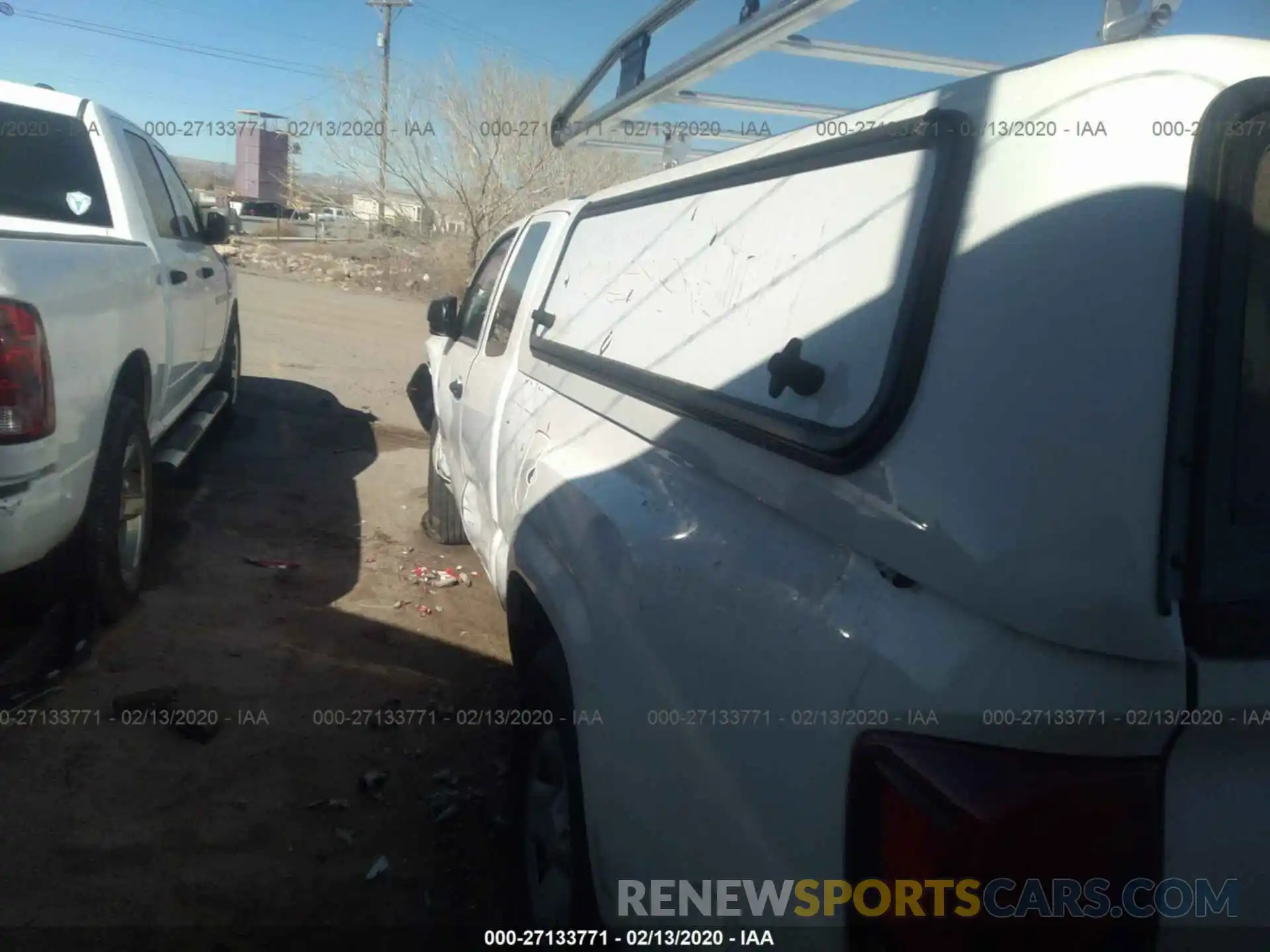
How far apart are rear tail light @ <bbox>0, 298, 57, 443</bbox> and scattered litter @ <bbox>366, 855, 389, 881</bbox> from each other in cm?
169

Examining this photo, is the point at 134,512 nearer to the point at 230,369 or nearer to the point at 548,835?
the point at 548,835

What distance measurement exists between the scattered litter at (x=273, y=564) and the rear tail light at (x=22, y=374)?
1918mm

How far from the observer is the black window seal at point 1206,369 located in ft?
3.92

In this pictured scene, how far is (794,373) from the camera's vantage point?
1.67m

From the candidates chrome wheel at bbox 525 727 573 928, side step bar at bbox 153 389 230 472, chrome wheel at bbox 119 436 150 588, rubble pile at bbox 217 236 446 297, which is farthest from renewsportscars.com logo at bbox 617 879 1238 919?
rubble pile at bbox 217 236 446 297

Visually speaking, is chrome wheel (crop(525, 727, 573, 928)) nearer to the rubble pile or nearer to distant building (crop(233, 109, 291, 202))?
the rubble pile

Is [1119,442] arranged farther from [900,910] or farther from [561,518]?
[561,518]

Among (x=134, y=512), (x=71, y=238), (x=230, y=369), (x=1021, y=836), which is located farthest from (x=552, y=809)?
(x=230, y=369)

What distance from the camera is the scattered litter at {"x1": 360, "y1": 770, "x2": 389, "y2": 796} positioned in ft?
10.2

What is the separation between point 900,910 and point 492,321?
3.35m

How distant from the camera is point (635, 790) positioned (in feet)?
5.89

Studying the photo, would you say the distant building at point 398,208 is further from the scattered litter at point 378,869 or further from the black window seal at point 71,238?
the scattered litter at point 378,869

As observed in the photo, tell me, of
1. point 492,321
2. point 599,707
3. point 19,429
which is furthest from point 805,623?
point 492,321

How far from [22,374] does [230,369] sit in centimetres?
451
